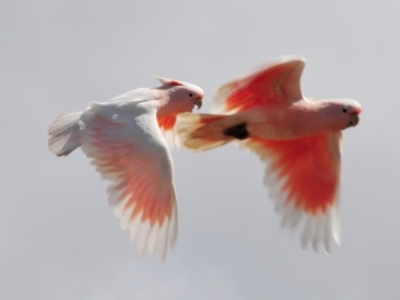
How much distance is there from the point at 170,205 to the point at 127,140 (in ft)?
2.60

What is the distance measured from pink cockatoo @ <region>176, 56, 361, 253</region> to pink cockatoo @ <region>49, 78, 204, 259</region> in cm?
111

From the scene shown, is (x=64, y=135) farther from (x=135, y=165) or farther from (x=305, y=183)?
(x=305, y=183)

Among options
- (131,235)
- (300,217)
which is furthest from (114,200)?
(300,217)

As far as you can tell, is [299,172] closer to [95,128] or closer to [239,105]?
[239,105]

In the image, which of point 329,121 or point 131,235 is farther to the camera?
point 329,121

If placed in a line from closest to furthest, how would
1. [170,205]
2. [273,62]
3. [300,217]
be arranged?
[170,205] → [273,62] → [300,217]

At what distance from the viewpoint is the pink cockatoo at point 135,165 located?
14109 mm

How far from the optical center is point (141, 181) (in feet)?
46.7

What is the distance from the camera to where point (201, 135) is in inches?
614

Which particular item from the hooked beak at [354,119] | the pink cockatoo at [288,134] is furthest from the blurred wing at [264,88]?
the hooked beak at [354,119]

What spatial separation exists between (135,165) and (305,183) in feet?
9.44

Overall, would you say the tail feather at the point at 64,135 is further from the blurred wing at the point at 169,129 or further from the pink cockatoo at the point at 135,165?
the blurred wing at the point at 169,129

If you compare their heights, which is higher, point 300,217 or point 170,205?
point 170,205

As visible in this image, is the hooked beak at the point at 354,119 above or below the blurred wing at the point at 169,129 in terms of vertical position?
above
